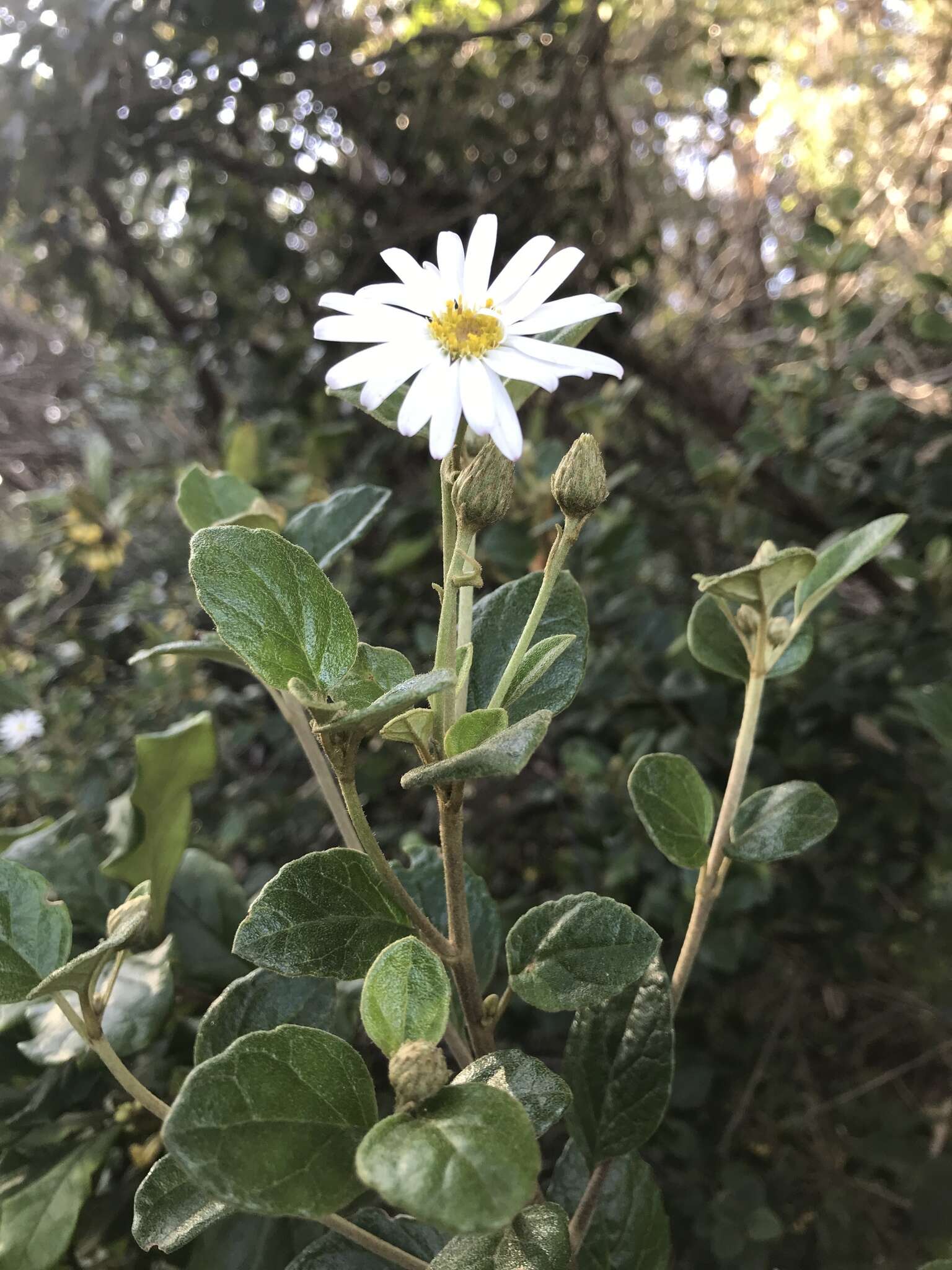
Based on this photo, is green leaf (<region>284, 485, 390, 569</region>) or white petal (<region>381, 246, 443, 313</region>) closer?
white petal (<region>381, 246, 443, 313</region>)

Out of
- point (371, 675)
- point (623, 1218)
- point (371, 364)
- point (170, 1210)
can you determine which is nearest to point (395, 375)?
point (371, 364)

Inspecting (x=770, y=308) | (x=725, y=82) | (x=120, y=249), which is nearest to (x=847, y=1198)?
(x=770, y=308)

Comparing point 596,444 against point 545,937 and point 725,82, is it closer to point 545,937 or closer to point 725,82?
point 545,937

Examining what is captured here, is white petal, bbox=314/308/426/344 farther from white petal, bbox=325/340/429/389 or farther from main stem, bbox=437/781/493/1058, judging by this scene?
main stem, bbox=437/781/493/1058

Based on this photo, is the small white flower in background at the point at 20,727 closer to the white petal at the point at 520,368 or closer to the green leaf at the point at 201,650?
the green leaf at the point at 201,650

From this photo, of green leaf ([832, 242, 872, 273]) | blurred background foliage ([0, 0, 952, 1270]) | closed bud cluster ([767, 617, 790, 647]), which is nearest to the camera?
closed bud cluster ([767, 617, 790, 647])

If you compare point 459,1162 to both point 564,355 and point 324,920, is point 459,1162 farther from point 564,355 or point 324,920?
point 564,355

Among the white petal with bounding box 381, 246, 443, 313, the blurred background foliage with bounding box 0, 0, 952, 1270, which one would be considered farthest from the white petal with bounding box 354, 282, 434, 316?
the blurred background foliage with bounding box 0, 0, 952, 1270
